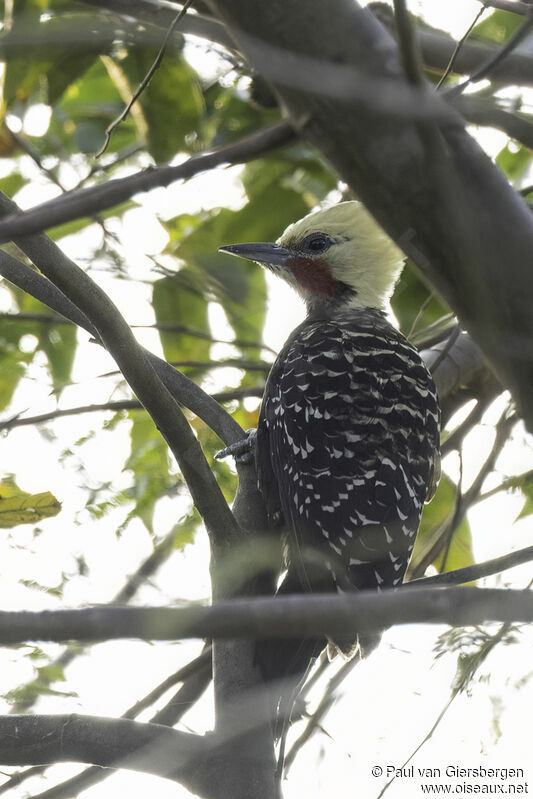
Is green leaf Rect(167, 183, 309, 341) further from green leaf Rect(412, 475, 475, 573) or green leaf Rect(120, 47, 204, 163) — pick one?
green leaf Rect(412, 475, 475, 573)

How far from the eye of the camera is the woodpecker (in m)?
3.09

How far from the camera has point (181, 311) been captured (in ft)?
11.4

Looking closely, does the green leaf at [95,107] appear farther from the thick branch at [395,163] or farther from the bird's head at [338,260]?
the thick branch at [395,163]

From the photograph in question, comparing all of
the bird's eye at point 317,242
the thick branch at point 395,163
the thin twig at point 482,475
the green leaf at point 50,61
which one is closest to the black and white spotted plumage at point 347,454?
the thin twig at point 482,475

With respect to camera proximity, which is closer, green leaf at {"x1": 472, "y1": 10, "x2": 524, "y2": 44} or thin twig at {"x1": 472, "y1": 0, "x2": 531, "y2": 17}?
thin twig at {"x1": 472, "y1": 0, "x2": 531, "y2": 17}

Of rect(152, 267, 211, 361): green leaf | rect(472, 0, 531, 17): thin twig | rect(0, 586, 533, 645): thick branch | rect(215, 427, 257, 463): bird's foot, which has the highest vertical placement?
rect(472, 0, 531, 17): thin twig

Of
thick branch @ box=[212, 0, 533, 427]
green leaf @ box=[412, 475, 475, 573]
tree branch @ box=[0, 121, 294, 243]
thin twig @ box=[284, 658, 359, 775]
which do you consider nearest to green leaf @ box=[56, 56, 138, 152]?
green leaf @ box=[412, 475, 475, 573]

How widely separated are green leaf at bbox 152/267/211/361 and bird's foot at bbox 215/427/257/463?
0.46 m

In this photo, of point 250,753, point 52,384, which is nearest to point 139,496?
point 52,384

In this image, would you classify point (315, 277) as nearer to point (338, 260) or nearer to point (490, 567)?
point (338, 260)

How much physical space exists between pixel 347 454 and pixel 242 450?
385mm

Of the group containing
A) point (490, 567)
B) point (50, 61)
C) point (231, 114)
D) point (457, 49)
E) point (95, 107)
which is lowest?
point (490, 567)

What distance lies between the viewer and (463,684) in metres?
2.97

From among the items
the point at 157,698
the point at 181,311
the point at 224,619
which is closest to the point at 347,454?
the point at 181,311
